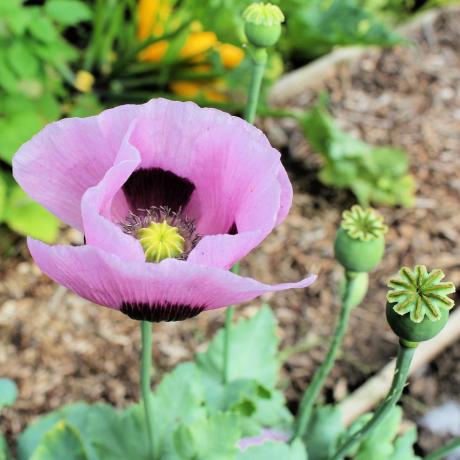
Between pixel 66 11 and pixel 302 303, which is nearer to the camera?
pixel 66 11

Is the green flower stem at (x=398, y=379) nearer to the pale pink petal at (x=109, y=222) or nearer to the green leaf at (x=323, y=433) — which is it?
the pale pink petal at (x=109, y=222)

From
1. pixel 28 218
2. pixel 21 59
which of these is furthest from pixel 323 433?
pixel 21 59

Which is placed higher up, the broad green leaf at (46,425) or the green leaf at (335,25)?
the green leaf at (335,25)

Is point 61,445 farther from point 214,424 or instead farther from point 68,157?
point 68,157

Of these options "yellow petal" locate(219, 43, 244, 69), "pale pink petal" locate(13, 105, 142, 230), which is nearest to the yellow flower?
"yellow petal" locate(219, 43, 244, 69)

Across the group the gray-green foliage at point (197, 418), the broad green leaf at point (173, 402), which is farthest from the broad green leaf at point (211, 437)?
the broad green leaf at point (173, 402)
